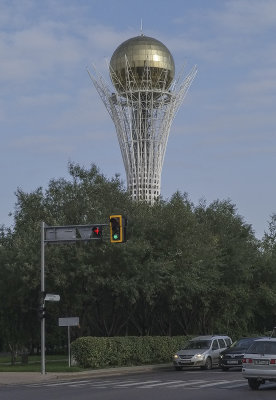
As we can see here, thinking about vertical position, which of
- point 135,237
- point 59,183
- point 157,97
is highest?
point 157,97

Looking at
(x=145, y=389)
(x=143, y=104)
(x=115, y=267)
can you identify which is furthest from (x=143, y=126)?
(x=145, y=389)

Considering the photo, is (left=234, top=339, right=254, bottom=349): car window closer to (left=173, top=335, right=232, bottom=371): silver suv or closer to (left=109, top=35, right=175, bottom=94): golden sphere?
(left=173, top=335, right=232, bottom=371): silver suv

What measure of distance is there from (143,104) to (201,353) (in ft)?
166

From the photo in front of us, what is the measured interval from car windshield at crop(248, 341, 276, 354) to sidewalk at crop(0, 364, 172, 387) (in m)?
9.53

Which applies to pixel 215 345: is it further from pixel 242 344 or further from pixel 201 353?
pixel 201 353

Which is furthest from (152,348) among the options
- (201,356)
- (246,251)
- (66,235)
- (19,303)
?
(246,251)

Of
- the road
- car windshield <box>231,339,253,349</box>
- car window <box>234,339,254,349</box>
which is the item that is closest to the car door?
car windshield <box>231,339,253,349</box>

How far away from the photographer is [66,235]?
32.2 m

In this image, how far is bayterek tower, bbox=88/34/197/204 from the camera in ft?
261

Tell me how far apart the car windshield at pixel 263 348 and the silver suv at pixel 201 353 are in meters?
11.7

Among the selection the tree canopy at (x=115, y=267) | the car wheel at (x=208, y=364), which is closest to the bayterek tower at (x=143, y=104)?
the tree canopy at (x=115, y=267)

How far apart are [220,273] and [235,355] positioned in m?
13.6

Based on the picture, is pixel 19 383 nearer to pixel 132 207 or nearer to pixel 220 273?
pixel 132 207

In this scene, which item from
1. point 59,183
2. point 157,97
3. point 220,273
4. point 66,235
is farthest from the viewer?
point 157,97
